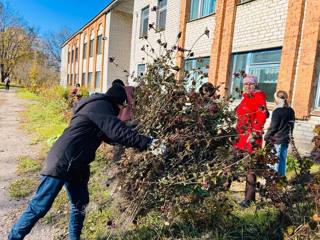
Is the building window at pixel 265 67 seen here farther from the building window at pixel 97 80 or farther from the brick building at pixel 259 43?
the building window at pixel 97 80

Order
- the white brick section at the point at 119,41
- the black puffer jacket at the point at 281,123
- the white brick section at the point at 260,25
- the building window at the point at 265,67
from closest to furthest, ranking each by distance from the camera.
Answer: the black puffer jacket at the point at 281,123 < the white brick section at the point at 260,25 < the building window at the point at 265,67 < the white brick section at the point at 119,41

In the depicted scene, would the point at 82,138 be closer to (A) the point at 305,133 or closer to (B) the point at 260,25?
(A) the point at 305,133

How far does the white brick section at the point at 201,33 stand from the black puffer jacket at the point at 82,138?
9.99 m

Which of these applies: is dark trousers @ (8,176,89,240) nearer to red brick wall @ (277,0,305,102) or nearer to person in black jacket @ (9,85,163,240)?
person in black jacket @ (9,85,163,240)

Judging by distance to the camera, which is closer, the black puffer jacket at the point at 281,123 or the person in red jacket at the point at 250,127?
the person in red jacket at the point at 250,127

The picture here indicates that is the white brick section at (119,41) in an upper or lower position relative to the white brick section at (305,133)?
upper

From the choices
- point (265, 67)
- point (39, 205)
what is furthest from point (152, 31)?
point (39, 205)

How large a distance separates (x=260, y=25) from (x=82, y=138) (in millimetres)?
8527

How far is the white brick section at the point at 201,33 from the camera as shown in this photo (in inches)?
486

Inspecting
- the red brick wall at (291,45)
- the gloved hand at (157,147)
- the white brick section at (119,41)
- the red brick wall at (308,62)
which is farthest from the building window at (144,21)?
the gloved hand at (157,147)

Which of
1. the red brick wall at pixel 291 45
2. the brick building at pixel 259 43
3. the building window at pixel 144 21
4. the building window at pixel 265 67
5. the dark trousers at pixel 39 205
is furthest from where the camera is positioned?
the building window at pixel 144 21

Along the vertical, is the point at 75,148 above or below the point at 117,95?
below

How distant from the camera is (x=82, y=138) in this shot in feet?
9.83

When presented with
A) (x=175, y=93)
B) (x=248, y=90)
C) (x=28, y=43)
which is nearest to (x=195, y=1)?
(x=248, y=90)
